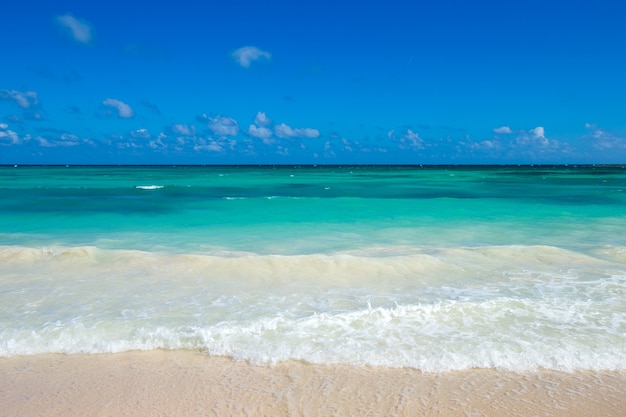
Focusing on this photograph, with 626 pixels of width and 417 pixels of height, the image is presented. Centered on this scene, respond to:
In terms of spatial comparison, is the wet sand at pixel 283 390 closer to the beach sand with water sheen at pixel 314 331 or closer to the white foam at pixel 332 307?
the beach sand with water sheen at pixel 314 331

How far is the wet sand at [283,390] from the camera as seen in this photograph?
3467mm

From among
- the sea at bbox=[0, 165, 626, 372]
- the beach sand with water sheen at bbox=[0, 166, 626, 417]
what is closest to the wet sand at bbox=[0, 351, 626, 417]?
the beach sand with water sheen at bbox=[0, 166, 626, 417]

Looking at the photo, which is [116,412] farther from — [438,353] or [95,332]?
[438,353]

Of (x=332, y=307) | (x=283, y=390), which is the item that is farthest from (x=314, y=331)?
(x=283, y=390)

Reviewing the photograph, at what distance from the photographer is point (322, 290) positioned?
259 inches

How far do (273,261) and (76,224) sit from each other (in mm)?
9540

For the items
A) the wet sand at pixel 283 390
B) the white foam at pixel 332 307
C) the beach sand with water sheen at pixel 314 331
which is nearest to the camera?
the wet sand at pixel 283 390

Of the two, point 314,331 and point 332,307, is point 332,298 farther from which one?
point 314,331

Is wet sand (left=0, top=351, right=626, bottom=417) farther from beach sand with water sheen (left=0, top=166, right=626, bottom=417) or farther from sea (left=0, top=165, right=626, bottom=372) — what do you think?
sea (left=0, top=165, right=626, bottom=372)

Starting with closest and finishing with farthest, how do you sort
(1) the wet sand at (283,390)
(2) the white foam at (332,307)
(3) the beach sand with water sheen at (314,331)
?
(1) the wet sand at (283,390) → (3) the beach sand with water sheen at (314,331) → (2) the white foam at (332,307)

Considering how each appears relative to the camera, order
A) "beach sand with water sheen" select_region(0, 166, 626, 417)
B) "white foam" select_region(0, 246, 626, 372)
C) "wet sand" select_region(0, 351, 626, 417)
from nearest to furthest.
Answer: "wet sand" select_region(0, 351, 626, 417) < "beach sand with water sheen" select_region(0, 166, 626, 417) < "white foam" select_region(0, 246, 626, 372)

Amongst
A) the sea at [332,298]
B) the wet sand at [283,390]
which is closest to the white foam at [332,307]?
the sea at [332,298]

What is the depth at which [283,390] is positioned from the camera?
3744 mm

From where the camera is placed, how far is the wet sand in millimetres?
3467
